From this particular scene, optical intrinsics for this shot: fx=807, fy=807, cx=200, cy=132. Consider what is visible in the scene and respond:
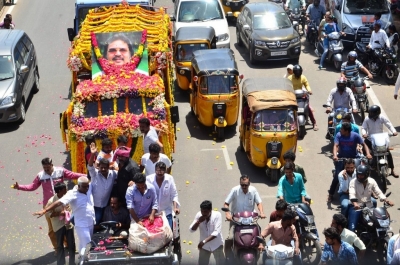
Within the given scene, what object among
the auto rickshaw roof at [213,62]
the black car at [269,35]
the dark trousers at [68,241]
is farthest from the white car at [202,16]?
the dark trousers at [68,241]

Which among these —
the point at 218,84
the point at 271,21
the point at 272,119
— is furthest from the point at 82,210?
the point at 271,21

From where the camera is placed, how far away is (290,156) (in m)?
13.8

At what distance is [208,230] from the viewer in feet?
40.1

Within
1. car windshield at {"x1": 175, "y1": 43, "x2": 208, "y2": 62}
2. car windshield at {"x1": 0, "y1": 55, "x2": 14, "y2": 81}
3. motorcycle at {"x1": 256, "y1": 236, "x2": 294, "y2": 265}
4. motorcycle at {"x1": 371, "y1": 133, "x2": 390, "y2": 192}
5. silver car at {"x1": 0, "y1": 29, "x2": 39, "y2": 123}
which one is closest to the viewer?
motorcycle at {"x1": 256, "y1": 236, "x2": 294, "y2": 265}

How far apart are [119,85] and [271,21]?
30.9 feet

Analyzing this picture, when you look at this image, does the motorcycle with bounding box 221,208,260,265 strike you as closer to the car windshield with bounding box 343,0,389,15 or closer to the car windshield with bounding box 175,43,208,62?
the car windshield with bounding box 175,43,208,62

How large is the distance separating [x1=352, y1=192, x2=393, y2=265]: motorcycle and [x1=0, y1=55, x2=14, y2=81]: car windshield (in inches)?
437

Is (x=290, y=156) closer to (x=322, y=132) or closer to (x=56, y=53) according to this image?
(x=322, y=132)

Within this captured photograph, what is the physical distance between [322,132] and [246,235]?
775 cm

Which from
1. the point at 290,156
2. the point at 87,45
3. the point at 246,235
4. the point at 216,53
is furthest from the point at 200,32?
the point at 246,235

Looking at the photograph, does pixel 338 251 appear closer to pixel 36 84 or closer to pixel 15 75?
pixel 15 75

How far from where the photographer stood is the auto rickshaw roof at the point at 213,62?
752 inches

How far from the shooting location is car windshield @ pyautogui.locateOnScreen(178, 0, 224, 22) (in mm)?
25578

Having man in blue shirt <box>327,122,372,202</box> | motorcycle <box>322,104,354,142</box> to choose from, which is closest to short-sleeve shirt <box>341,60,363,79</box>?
motorcycle <box>322,104,354,142</box>
